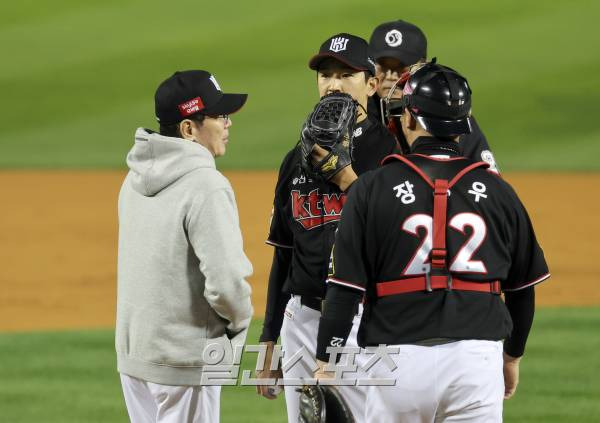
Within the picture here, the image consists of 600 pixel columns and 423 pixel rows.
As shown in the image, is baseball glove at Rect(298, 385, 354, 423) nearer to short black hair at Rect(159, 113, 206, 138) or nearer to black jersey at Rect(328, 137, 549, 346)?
A: black jersey at Rect(328, 137, 549, 346)

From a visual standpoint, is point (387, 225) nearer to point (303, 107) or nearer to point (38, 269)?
point (38, 269)

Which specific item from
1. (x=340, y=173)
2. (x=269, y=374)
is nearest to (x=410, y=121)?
(x=340, y=173)

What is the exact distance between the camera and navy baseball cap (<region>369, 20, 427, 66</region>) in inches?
215

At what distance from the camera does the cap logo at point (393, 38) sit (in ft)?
18.1

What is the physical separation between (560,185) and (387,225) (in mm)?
17656

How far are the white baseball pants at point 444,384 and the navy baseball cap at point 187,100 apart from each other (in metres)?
1.22

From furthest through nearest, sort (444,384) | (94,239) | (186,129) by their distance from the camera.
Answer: (94,239)
(186,129)
(444,384)

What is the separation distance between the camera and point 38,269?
13375 mm

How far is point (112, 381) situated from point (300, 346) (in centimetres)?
358

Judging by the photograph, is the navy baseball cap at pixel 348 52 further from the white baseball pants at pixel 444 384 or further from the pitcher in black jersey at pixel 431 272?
the white baseball pants at pixel 444 384

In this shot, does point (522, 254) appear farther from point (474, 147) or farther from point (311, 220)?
point (311, 220)

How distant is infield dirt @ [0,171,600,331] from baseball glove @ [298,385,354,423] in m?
7.15

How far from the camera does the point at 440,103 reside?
354 centimetres

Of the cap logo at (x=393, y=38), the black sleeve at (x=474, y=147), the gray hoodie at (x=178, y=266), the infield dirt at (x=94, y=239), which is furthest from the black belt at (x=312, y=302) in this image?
the infield dirt at (x=94, y=239)
